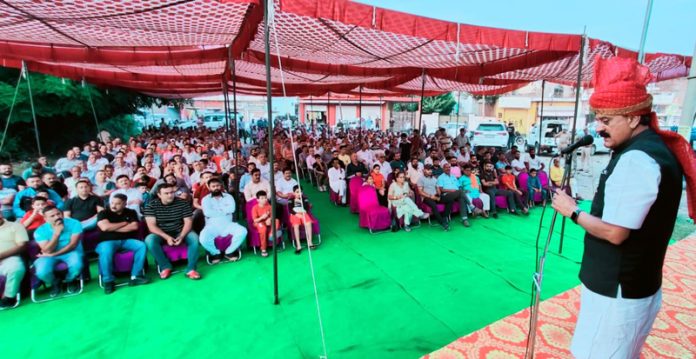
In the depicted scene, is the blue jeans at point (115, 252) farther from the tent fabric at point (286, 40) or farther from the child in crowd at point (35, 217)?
the tent fabric at point (286, 40)

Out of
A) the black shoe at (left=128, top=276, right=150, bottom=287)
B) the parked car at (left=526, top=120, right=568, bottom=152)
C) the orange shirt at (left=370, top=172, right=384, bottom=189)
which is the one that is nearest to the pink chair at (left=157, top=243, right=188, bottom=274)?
the black shoe at (left=128, top=276, right=150, bottom=287)

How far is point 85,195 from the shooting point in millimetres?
4621

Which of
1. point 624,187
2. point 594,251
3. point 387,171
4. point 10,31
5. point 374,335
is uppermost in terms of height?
point 10,31

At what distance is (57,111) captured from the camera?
10.5 m

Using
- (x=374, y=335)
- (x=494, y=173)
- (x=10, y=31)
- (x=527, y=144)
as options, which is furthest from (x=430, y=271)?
(x=527, y=144)

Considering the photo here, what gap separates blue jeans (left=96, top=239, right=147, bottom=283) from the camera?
390 cm

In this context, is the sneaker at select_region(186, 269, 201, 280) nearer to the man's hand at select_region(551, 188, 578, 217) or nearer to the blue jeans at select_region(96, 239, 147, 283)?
the blue jeans at select_region(96, 239, 147, 283)

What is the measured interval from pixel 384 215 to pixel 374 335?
2.92 meters

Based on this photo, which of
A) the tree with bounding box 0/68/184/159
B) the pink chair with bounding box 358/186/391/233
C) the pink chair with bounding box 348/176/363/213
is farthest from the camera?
the tree with bounding box 0/68/184/159

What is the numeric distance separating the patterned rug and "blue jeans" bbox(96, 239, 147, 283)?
3.44m

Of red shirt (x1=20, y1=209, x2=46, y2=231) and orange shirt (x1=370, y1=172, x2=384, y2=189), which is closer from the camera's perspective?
red shirt (x1=20, y1=209, x2=46, y2=231)

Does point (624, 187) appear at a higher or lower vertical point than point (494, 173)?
higher

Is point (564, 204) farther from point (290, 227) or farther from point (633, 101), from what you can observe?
point (290, 227)

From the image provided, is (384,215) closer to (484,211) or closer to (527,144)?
(484,211)
